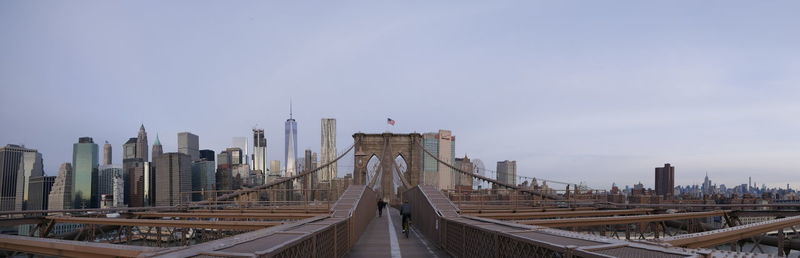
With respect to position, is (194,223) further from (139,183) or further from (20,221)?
(139,183)

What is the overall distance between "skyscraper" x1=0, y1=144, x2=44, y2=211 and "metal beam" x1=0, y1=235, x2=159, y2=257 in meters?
109

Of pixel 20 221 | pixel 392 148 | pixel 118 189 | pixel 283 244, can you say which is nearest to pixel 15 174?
pixel 118 189

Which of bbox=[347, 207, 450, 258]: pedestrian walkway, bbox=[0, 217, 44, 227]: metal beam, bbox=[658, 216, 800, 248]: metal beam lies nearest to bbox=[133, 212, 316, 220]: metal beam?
bbox=[347, 207, 450, 258]: pedestrian walkway

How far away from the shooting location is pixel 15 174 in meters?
104

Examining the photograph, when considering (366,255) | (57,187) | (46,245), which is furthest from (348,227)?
(57,187)

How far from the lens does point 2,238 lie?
31.2ft

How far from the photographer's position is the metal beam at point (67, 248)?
6776 millimetres

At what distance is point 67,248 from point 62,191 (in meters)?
132

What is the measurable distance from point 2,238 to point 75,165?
150849 millimetres

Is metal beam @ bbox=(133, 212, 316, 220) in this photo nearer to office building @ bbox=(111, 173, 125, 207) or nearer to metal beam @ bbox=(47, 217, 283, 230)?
metal beam @ bbox=(47, 217, 283, 230)

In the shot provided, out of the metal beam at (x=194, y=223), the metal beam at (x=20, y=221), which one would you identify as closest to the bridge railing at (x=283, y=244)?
the metal beam at (x=194, y=223)

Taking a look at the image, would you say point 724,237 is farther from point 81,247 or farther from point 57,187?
point 57,187

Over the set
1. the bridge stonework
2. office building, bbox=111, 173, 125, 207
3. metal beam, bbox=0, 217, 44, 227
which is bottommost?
office building, bbox=111, 173, 125, 207

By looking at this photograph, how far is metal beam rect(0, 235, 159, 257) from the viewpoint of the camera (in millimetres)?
6776
